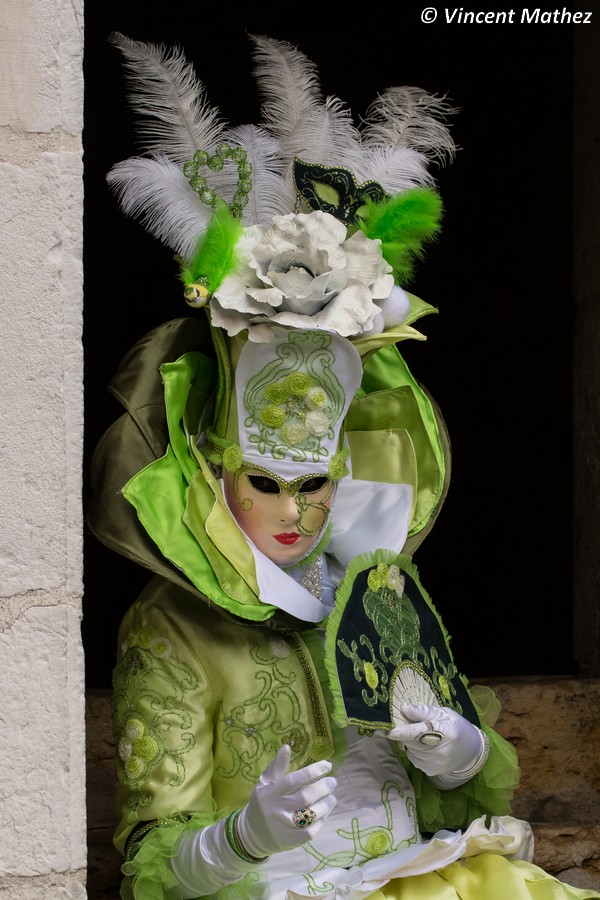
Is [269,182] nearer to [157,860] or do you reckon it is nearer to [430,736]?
[430,736]

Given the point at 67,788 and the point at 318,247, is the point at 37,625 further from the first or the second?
the point at 318,247

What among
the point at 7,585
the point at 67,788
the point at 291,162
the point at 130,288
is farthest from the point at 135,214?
the point at 130,288

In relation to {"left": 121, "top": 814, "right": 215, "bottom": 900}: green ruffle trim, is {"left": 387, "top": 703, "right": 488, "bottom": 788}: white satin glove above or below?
above

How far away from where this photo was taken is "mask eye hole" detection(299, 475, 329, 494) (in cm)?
240

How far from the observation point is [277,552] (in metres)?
2.44

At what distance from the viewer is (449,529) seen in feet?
14.0

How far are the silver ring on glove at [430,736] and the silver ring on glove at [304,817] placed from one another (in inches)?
12.0

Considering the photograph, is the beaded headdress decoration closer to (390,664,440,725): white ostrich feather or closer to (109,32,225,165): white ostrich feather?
(109,32,225,165): white ostrich feather

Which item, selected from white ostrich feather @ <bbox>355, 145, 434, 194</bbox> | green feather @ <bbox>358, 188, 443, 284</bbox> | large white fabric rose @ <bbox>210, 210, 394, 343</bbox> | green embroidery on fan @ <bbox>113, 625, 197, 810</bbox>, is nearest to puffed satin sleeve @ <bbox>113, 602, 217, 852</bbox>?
green embroidery on fan @ <bbox>113, 625, 197, 810</bbox>

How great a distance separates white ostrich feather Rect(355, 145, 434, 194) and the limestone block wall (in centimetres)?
75

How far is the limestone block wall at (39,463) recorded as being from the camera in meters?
1.92

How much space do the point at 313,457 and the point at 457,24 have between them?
2.02 meters

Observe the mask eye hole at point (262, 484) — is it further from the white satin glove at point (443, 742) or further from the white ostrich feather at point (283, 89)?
the white ostrich feather at point (283, 89)

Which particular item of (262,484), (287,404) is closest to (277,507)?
(262,484)
